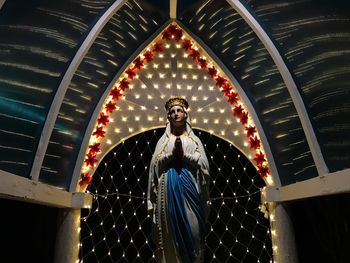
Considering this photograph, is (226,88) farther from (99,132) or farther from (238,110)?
(99,132)

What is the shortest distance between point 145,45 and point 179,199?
1566 millimetres

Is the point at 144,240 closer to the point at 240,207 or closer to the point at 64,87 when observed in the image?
the point at 240,207

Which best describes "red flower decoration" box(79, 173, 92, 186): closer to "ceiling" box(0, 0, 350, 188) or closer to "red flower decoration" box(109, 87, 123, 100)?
"ceiling" box(0, 0, 350, 188)

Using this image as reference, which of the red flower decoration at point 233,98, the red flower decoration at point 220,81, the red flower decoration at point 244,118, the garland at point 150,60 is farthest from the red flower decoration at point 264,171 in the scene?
the red flower decoration at point 220,81

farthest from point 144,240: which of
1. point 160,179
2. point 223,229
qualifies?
point 160,179

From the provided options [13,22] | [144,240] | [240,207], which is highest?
[13,22]

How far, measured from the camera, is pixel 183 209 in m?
1.94

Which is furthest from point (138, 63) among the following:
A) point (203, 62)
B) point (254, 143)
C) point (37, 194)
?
point (37, 194)

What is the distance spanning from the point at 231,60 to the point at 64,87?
1.36 metres

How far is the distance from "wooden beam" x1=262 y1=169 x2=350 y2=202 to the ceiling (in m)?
0.08

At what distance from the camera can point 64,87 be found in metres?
2.38

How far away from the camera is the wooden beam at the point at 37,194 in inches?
70.0

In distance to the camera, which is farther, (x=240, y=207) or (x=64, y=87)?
(x=240, y=207)

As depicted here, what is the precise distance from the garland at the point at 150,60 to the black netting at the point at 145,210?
7.1 inches
